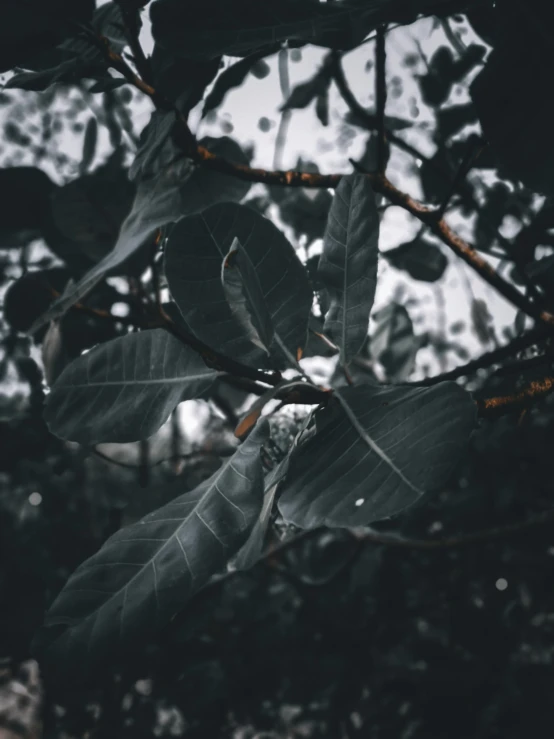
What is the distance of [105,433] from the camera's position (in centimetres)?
65

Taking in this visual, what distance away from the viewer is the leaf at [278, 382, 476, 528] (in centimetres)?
41

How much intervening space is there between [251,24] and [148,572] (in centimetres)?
52

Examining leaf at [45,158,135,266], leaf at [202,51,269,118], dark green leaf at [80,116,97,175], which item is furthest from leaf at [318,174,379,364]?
dark green leaf at [80,116,97,175]

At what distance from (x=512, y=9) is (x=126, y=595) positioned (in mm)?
588

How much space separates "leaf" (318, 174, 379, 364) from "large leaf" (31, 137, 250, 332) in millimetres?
210

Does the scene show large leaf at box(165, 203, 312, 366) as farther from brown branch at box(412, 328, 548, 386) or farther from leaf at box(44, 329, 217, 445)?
brown branch at box(412, 328, 548, 386)

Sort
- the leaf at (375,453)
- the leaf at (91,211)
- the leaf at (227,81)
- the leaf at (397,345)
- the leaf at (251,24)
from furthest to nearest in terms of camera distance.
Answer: the leaf at (397,345), the leaf at (91,211), the leaf at (227,81), the leaf at (251,24), the leaf at (375,453)

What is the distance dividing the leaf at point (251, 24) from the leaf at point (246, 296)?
0.19 m

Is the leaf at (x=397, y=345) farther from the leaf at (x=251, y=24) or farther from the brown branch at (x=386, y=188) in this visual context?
the leaf at (x=251, y=24)

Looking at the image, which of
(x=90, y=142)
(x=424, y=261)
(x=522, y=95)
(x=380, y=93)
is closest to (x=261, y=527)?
(x=522, y=95)

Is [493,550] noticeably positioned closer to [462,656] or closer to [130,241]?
[462,656]

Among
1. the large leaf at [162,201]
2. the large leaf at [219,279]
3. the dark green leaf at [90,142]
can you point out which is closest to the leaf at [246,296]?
the large leaf at [219,279]

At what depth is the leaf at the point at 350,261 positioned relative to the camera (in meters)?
0.61

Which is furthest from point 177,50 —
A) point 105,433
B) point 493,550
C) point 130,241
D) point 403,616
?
point 493,550
